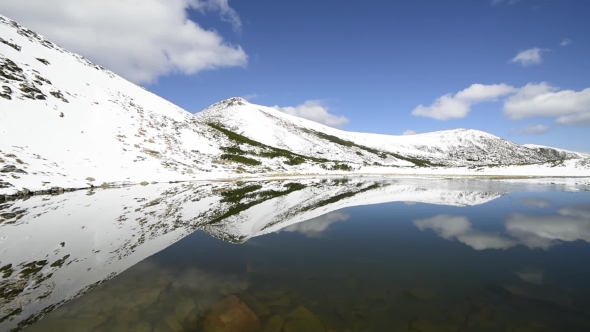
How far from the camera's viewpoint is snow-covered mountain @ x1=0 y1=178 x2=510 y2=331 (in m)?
10.8

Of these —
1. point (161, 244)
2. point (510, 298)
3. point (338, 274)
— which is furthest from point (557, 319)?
point (161, 244)

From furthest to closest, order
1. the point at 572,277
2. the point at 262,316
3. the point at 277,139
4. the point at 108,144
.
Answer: the point at 277,139 → the point at 108,144 → the point at 572,277 → the point at 262,316

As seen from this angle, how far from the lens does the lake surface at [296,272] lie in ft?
28.4

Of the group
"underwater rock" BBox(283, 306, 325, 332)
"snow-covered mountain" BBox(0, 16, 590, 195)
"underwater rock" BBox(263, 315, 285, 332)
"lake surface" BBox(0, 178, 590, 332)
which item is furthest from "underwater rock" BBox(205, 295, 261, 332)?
"snow-covered mountain" BBox(0, 16, 590, 195)

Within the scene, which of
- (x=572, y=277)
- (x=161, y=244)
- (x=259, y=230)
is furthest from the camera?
(x=259, y=230)

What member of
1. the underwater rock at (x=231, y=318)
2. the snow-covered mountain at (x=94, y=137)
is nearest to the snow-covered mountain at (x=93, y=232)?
the underwater rock at (x=231, y=318)

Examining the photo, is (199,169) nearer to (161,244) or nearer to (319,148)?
(161,244)

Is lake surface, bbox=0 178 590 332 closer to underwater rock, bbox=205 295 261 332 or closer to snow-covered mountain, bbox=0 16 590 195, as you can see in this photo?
underwater rock, bbox=205 295 261 332

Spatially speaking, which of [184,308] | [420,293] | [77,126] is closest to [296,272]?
[184,308]

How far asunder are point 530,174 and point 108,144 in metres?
111

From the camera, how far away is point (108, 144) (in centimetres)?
6781

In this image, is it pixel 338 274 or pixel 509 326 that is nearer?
pixel 509 326

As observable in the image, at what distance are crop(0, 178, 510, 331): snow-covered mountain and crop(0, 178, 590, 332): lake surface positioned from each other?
0.09m

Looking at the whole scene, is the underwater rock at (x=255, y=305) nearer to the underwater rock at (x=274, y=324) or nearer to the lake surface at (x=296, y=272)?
the lake surface at (x=296, y=272)
